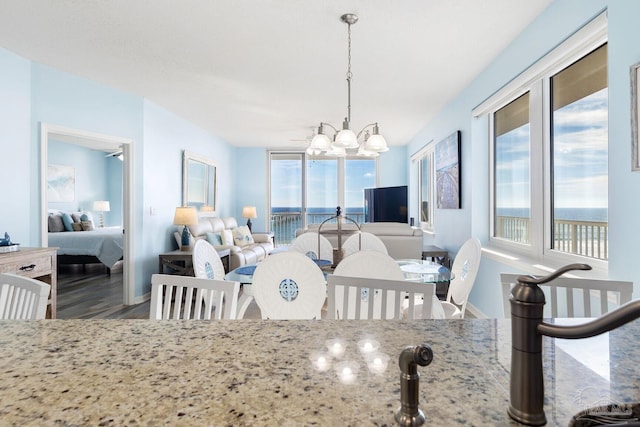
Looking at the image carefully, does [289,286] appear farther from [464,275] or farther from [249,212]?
[249,212]

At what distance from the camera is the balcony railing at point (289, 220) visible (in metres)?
8.31

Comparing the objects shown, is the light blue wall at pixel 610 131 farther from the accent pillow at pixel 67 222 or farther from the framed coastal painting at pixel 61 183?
the framed coastal painting at pixel 61 183

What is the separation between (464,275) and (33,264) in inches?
124

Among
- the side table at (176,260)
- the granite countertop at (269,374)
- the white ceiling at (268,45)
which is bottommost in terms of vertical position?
the side table at (176,260)

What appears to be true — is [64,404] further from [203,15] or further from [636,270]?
[203,15]

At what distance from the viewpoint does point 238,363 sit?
2.28ft

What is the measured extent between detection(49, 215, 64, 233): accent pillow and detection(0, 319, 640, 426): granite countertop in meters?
6.91

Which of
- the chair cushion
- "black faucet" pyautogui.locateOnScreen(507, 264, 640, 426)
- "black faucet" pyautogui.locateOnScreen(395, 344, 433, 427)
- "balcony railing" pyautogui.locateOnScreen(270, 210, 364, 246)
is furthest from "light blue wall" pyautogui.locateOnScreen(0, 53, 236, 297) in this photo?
"black faucet" pyautogui.locateOnScreen(507, 264, 640, 426)

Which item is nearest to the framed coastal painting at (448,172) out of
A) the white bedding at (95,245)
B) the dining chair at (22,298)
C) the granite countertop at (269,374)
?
the granite countertop at (269,374)

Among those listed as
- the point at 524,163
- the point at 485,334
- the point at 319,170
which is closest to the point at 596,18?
the point at 524,163

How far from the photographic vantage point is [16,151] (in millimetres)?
3145

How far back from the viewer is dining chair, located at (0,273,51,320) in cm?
117

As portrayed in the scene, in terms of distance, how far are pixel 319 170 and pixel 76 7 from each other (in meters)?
6.06

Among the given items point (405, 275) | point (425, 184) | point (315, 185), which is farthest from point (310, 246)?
point (315, 185)
